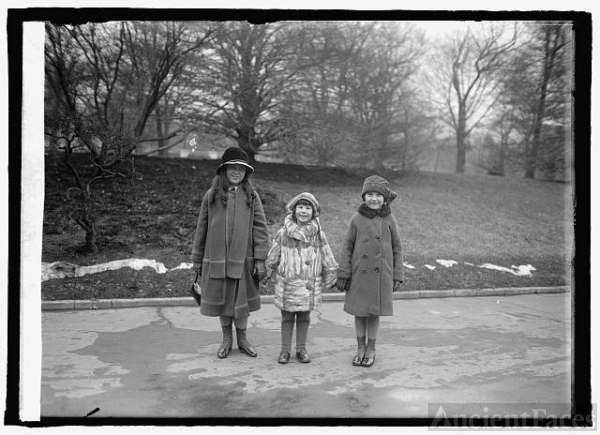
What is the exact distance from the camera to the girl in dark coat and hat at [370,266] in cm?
479

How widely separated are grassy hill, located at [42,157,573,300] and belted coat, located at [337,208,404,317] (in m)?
3.13

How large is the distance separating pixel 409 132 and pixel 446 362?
15.7 m

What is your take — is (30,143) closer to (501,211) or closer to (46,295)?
(46,295)

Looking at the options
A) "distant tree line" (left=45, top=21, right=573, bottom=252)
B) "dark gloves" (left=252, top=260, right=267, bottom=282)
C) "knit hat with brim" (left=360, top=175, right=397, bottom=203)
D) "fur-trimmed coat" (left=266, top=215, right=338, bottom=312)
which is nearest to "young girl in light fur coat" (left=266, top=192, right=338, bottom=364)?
"fur-trimmed coat" (left=266, top=215, right=338, bottom=312)

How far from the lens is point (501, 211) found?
16.7 m

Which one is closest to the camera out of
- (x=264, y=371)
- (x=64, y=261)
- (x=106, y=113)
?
(x=264, y=371)

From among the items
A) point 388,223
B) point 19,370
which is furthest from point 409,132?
point 19,370

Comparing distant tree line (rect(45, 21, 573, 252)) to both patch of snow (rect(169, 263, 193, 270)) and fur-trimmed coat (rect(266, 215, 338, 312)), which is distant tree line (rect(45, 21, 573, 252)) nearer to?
patch of snow (rect(169, 263, 193, 270))

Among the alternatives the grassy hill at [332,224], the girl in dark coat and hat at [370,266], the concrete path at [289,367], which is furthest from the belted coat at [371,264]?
the grassy hill at [332,224]

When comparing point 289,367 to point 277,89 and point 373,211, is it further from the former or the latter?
point 277,89

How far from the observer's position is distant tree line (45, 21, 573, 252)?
9508 mm

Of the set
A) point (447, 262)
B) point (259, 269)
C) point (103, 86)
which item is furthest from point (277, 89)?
point (259, 269)

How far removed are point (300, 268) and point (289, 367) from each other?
92 centimetres

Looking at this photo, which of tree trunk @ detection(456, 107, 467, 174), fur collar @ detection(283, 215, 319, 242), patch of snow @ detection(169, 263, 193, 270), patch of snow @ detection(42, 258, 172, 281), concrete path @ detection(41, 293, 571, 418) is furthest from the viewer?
tree trunk @ detection(456, 107, 467, 174)
